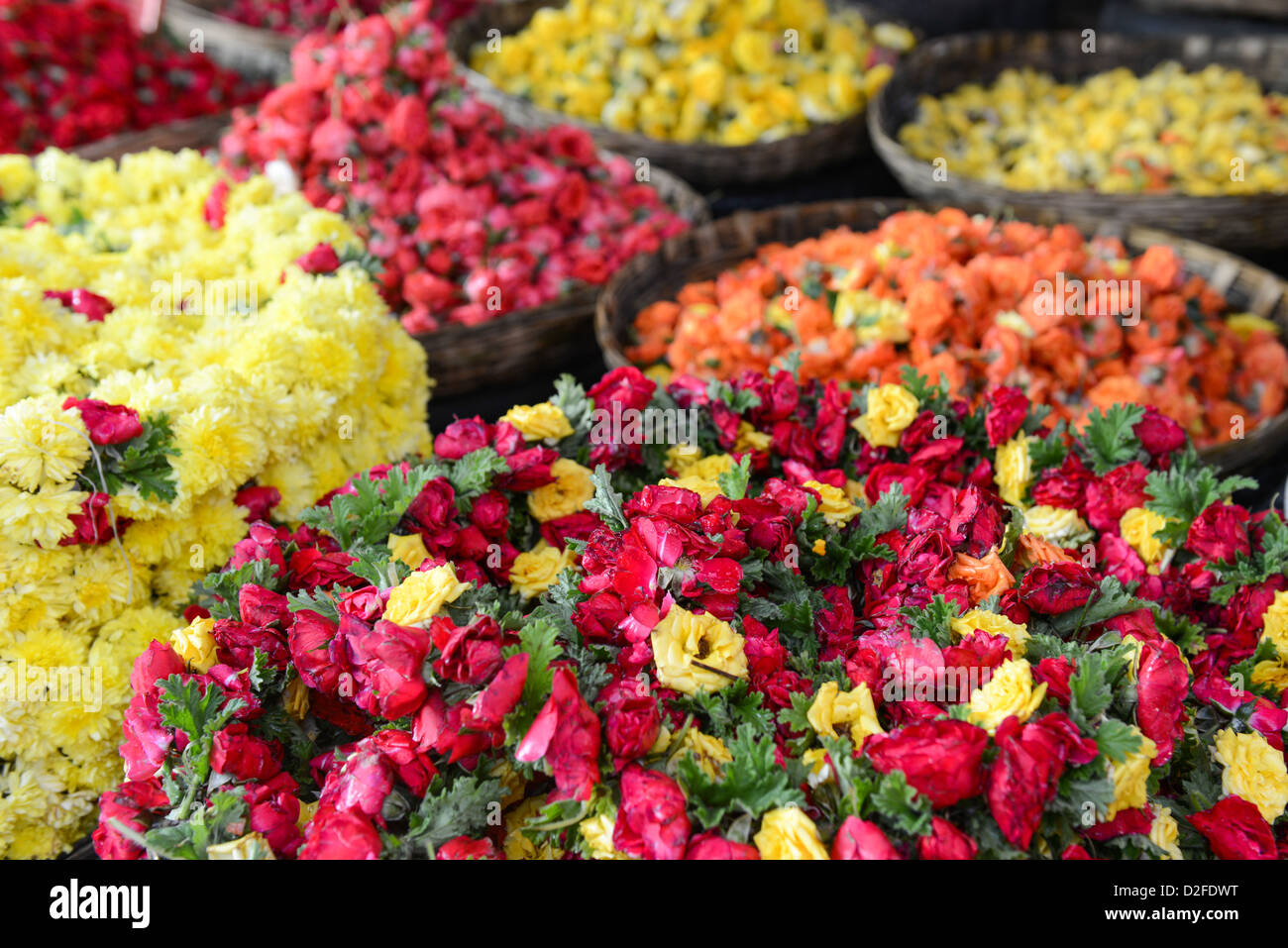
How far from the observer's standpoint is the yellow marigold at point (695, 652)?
88 cm

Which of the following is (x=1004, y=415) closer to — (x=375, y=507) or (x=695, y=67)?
(x=375, y=507)

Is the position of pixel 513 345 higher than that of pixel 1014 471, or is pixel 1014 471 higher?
pixel 513 345

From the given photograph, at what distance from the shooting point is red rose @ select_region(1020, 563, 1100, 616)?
100 centimetres

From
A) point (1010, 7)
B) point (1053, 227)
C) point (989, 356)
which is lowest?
point (989, 356)

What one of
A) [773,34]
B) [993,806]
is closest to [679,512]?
[993,806]

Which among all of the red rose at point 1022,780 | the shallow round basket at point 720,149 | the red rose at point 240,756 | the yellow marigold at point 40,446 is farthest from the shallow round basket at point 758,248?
the red rose at point 1022,780

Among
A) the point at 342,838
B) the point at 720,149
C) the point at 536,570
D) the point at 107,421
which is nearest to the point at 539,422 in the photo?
the point at 536,570

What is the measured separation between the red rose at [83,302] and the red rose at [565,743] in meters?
0.98

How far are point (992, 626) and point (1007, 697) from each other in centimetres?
13

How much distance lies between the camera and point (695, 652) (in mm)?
893

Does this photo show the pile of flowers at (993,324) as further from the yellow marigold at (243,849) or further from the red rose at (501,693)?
the yellow marigold at (243,849)
